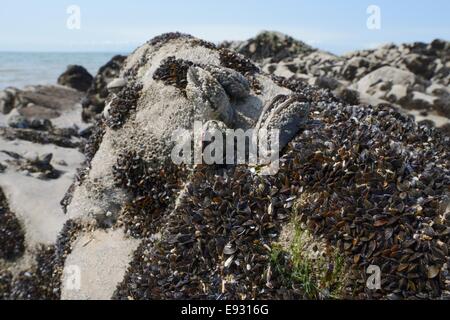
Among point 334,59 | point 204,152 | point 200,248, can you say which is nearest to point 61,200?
point 204,152

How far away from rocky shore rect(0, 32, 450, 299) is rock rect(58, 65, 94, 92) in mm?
17645

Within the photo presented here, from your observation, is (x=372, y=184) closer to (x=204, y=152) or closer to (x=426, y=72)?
(x=204, y=152)

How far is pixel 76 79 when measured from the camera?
88.1ft

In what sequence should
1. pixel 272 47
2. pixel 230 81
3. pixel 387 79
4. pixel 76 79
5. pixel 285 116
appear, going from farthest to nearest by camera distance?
pixel 76 79 → pixel 272 47 → pixel 387 79 → pixel 230 81 → pixel 285 116

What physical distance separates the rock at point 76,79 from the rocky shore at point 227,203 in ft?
57.9

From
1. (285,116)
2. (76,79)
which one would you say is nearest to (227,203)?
(285,116)

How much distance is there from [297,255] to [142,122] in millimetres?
3545

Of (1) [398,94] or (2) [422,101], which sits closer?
(2) [422,101]

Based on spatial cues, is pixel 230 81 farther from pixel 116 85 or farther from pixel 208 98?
pixel 116 85

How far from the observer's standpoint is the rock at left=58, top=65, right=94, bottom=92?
26.6m

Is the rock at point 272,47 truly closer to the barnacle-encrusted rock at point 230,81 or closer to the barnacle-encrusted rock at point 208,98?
the barnacle-encrusted rock at point 230,81

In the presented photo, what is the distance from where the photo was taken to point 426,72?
1995 centimetres

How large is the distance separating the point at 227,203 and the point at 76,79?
24.1 metres

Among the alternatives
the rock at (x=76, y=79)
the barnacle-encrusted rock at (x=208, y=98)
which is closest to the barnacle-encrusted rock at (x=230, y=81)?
the barnacle-encrusted rock at (x=208, y=98)
